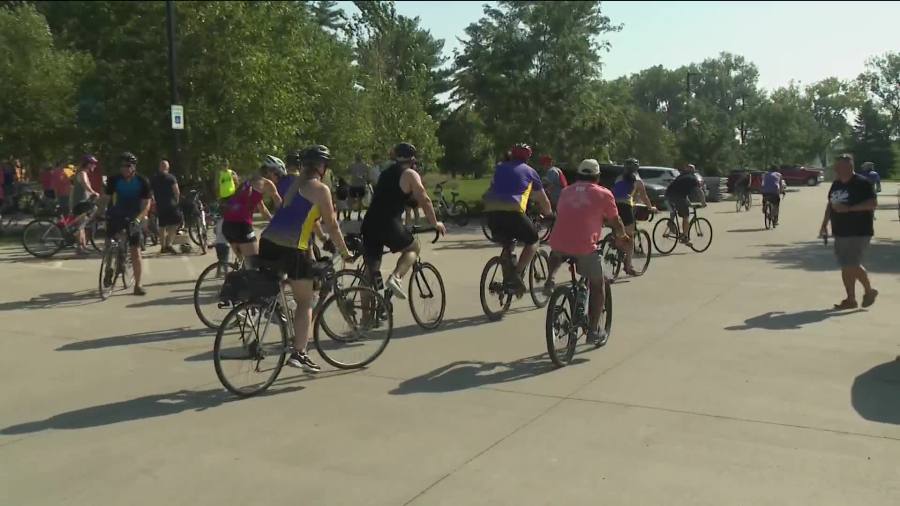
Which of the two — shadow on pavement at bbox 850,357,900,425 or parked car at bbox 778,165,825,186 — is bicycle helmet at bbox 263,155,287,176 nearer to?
shadow on pavement at bbox 850,357,900,425

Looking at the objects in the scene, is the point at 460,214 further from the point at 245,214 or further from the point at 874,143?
the point at 874,143

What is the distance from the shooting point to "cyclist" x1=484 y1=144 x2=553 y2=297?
8.80m

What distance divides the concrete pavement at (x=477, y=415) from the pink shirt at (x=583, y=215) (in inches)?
39.7

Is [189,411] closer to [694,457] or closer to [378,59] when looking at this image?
[694,457]

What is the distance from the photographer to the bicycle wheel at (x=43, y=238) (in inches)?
573

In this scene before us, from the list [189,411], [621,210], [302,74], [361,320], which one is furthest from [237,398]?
[302,74]

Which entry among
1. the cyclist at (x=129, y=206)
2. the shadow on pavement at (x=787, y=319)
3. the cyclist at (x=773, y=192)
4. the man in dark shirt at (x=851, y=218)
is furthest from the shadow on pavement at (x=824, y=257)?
the cyclist at (x=129, y=206)

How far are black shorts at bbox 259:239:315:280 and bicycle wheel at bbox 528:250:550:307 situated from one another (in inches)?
142

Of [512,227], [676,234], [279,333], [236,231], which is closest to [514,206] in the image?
[512,227]

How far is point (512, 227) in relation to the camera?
8.83m

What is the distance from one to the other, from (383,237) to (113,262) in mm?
4496

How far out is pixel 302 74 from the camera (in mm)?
23453

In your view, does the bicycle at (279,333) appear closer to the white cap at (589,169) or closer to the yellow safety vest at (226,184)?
the white cap at (589,169)

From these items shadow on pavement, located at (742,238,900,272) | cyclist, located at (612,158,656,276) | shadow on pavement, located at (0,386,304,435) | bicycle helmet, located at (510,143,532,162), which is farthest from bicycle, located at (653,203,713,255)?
shadow on pavement, located at (0,386,304,435)
